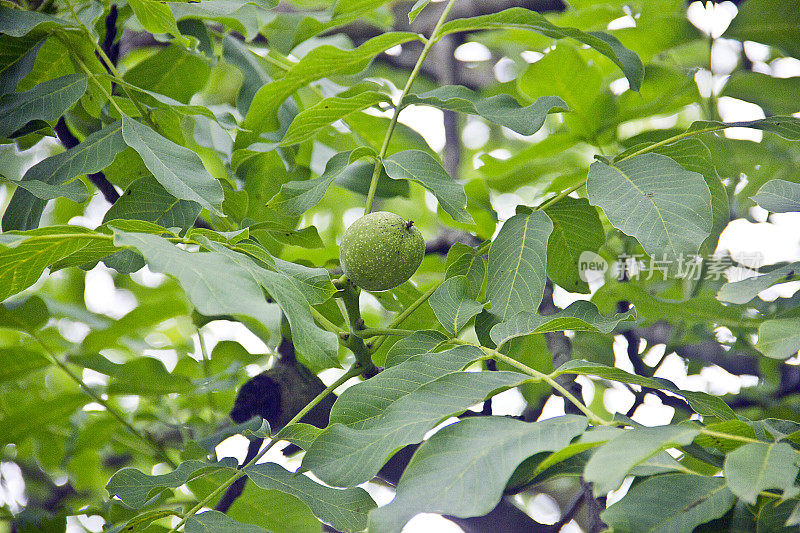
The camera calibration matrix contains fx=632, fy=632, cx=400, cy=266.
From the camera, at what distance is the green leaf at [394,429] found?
1.90ft

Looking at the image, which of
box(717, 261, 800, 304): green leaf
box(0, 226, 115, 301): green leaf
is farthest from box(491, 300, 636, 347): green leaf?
box(0, 226, 115, 301): green leaf

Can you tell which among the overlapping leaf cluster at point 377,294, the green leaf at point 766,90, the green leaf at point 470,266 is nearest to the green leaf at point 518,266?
the overlapping leaf cluster at point 377,294

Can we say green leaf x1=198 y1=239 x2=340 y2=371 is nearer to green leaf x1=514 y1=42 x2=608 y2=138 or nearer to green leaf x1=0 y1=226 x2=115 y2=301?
green leaf x1=0 y1=226 x2=115 y2=301

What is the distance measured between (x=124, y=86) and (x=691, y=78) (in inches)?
38.0

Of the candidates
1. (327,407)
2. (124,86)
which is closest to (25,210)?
(124,86)

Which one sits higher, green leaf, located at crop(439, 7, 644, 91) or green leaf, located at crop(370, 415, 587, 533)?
green leaf, located at crop(439, 7, 644, 91)

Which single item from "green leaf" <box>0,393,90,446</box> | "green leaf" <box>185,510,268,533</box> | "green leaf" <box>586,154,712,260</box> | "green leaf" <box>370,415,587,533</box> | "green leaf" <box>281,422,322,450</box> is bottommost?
"green leaf" <box>0,393,90,446</box>

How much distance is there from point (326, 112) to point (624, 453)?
0.64 meters

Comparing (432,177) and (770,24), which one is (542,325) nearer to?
(432,177)

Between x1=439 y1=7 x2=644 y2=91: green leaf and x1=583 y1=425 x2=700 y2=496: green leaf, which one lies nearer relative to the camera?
x1=583 y1=425 x2=700 y2=496: green leaf

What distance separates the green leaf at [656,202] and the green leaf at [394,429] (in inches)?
9.4

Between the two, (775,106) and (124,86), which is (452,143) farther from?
(124,86)

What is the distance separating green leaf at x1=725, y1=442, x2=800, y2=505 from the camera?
47cm

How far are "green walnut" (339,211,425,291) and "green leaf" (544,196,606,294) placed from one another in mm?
224
